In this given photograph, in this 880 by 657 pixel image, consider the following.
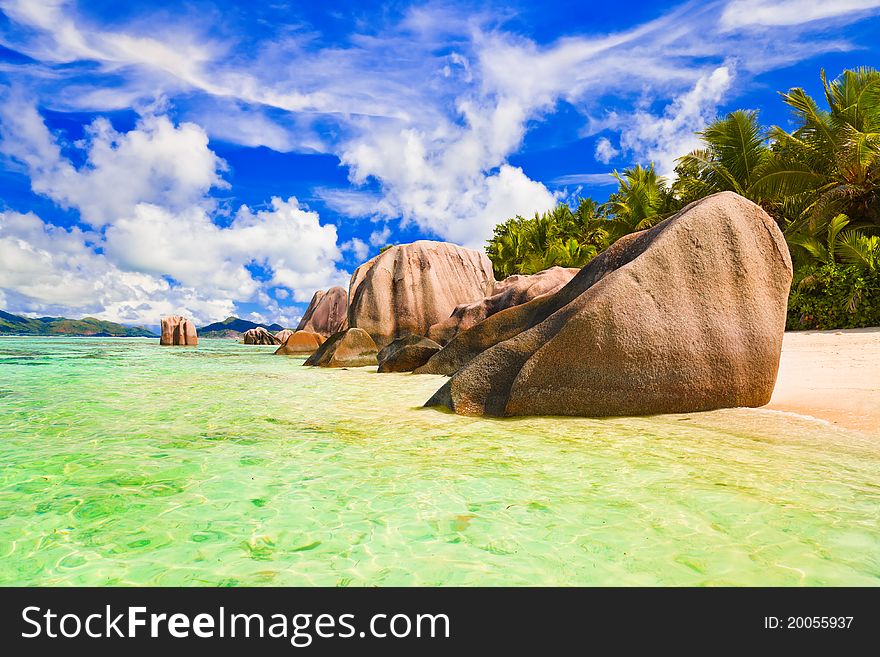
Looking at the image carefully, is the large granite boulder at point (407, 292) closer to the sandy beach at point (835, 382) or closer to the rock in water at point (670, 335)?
the sandy beach at point (835, 382)

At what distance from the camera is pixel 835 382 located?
18.3 feet

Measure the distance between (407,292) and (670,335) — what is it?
46.2 ft

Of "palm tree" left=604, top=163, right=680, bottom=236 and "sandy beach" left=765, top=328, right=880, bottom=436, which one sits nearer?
"sandy beach" left=765, top=328, right=880, bottom=436

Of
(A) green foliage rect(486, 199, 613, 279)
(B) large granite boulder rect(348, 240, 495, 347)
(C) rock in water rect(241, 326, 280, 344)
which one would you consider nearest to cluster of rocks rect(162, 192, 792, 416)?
(B) large granite boulder rect(348, 240, 495, 347)

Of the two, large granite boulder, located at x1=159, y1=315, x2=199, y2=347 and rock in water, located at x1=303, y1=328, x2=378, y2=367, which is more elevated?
large granite boulder, located at x1=159, y1=315, x2=199, y2=347

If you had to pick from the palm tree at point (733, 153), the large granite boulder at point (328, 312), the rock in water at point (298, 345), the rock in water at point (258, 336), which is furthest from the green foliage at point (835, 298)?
the rock in water at point (258, 336)

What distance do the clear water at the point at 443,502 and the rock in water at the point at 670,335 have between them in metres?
0.34

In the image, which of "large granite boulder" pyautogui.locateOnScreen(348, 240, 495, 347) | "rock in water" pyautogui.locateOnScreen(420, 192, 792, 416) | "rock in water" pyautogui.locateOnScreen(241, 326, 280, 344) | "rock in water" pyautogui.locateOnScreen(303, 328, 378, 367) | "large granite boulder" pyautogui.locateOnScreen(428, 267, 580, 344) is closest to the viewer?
"rock in water" pyautogui.locateOnScreen(420, 192, 792, 416)

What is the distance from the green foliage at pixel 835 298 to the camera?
38.9ft

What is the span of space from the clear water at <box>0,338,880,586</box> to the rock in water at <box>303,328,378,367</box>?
28.6 ft

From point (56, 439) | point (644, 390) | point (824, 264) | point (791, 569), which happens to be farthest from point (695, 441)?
point (824, 264)

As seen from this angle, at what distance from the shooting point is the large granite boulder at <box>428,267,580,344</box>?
11.9 metres

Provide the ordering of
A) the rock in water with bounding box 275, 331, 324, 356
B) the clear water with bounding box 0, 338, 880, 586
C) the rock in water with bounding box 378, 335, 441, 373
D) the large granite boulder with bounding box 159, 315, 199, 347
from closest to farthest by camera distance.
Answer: the clear water with bounding box 0, 338, 880, 586
the rock in water with bounding box 378, 335, 441, 373
the rock in water with bounding box 275, 331, 324, 356
the large granite boulder with bounding box 159, 315, 199, 347

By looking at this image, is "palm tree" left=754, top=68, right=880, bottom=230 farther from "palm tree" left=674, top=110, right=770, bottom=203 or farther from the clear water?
the clear water
